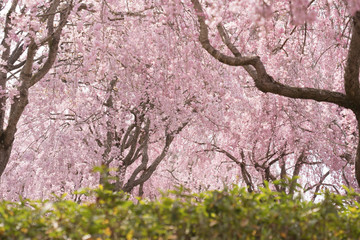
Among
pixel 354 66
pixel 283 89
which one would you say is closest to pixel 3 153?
pixel 283 89

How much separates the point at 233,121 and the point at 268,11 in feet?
29.8

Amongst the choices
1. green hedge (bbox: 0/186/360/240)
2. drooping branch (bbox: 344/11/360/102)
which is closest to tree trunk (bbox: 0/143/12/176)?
green hedge (bbox: 0/186/360/240)

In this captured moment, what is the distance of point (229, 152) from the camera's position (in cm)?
1380

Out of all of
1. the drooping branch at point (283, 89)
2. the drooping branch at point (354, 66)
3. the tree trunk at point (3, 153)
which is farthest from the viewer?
the tree trunk at point (3, 153)

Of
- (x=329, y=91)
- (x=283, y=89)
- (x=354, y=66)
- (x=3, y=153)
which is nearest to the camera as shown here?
(x=354, y=66)

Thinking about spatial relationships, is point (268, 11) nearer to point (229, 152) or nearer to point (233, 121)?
point (233, 121)

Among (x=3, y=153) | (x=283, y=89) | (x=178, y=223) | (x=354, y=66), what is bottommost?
(x=178, y=223)

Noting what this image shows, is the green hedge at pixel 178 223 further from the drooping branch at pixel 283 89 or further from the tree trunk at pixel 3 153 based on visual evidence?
the tree trunk at pixel 3 153

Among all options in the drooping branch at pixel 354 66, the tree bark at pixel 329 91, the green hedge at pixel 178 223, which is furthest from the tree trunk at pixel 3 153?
the drooping branch at pixel 354 66

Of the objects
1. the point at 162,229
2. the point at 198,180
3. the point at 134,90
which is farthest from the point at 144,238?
the point at 198,180

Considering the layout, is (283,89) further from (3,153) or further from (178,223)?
(3,153)

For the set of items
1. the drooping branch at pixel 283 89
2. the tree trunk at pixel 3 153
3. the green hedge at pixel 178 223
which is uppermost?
the drooping branch at pixel 283 89

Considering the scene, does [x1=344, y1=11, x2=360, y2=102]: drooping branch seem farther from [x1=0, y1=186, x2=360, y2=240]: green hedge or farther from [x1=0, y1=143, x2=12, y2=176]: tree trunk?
[x1=0, y1=143, x2=12, y2=176]: tree trunk

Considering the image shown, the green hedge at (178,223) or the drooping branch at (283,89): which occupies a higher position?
the drooping branch at (283,89)
